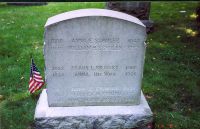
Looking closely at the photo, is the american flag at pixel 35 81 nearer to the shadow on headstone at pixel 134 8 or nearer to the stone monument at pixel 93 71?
the stone monument at pixel 93 71

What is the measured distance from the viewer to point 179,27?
1073 cm

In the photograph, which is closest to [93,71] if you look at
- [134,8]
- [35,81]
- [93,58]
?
[93,58]

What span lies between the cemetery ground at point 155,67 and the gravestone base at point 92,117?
1.71 ft

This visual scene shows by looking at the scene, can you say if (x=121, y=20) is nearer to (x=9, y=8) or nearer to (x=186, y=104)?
(x=186, y=104)

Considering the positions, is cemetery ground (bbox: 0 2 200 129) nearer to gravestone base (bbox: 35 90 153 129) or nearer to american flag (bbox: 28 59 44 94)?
american flag (bbox: 28 59 44 94)

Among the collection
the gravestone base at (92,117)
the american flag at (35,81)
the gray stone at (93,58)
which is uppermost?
the gray stone at (93,58)

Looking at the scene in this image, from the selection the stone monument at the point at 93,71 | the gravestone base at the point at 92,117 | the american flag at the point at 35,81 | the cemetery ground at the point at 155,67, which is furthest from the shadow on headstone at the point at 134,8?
the gravestone base at the point at 92,117

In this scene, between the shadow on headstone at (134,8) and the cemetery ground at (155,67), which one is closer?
the cemetery ground at (155,67)

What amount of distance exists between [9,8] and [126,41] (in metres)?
8.89

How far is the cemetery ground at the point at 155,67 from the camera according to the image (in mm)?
5913

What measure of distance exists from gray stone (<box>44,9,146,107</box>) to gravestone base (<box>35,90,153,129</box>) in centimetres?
13

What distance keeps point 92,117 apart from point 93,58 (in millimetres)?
884

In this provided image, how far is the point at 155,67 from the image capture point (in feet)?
25.3

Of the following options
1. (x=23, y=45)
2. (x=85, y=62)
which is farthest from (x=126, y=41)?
(x=23, y=45)
